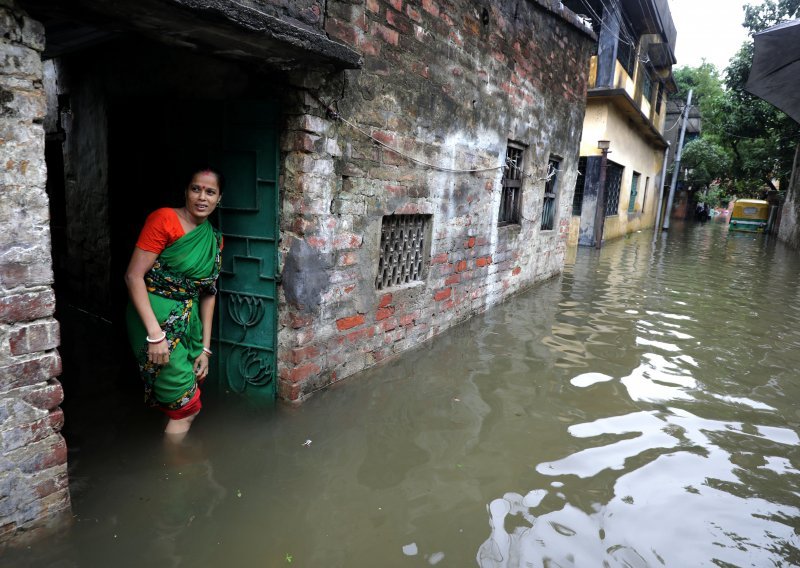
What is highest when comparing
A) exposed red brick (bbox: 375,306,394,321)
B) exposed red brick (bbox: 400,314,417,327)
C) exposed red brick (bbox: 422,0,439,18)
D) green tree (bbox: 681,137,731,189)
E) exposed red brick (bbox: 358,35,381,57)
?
green tree (bbox: 681,137,731,189)

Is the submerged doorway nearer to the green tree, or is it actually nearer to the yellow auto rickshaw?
the green tree

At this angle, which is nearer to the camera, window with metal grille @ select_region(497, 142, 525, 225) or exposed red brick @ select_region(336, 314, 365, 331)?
exposed red brick @ select_region(336, 314, 365, 331)

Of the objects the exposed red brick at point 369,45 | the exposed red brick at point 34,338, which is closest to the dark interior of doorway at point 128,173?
the exposed red brick at point 369,45

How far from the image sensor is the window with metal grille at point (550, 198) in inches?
309

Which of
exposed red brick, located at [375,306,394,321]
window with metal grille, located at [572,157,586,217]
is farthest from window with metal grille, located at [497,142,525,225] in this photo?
window with metal grille, located at [572,157,586,217]

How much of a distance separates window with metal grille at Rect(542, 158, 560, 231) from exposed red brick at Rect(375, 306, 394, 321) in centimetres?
432

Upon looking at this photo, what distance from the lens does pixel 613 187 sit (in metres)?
16.0

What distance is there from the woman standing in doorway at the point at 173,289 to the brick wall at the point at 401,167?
622mm

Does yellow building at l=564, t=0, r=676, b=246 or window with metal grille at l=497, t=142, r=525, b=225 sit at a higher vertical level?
yellow building at l=564, t=0, r=676, b=246

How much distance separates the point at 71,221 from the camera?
538cm

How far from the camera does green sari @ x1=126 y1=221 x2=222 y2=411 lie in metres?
2.67

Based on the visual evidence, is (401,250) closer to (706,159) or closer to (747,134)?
(747,134)

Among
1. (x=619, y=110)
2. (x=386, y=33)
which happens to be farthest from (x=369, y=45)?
(x=619, y=110)

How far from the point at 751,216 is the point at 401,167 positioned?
2420cm
